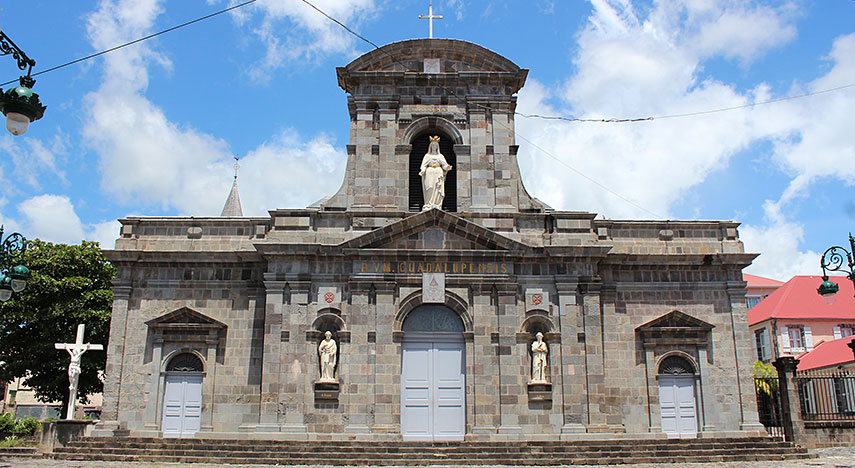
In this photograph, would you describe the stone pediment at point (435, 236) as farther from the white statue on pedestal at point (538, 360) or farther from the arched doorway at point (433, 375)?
the white statue on pedestal at point (538, 360)

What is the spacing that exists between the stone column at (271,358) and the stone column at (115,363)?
15.4ft

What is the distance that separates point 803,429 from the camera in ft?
72.0

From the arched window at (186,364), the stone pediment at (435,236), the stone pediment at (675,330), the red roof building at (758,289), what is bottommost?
the arched window at (186,364)

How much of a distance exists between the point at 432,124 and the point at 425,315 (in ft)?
22.3

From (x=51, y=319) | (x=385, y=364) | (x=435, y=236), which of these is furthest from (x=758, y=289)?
(x=51, y=319)

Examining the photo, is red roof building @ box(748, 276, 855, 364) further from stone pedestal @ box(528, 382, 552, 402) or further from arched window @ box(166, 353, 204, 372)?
arched window @ box(166, 353, 204, 372)

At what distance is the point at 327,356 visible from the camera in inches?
830

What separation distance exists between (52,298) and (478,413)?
2064cm

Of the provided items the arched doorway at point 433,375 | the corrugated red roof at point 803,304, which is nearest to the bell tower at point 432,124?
the arched doorway at point 433,375

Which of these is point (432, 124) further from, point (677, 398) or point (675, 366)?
point (677, 398)

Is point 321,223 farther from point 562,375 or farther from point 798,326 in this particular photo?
point 798,326

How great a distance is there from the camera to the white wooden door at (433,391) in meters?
21.2

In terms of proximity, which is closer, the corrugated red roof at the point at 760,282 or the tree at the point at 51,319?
the tree at the point at 51,319

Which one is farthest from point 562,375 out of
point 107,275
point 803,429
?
point 107,275
